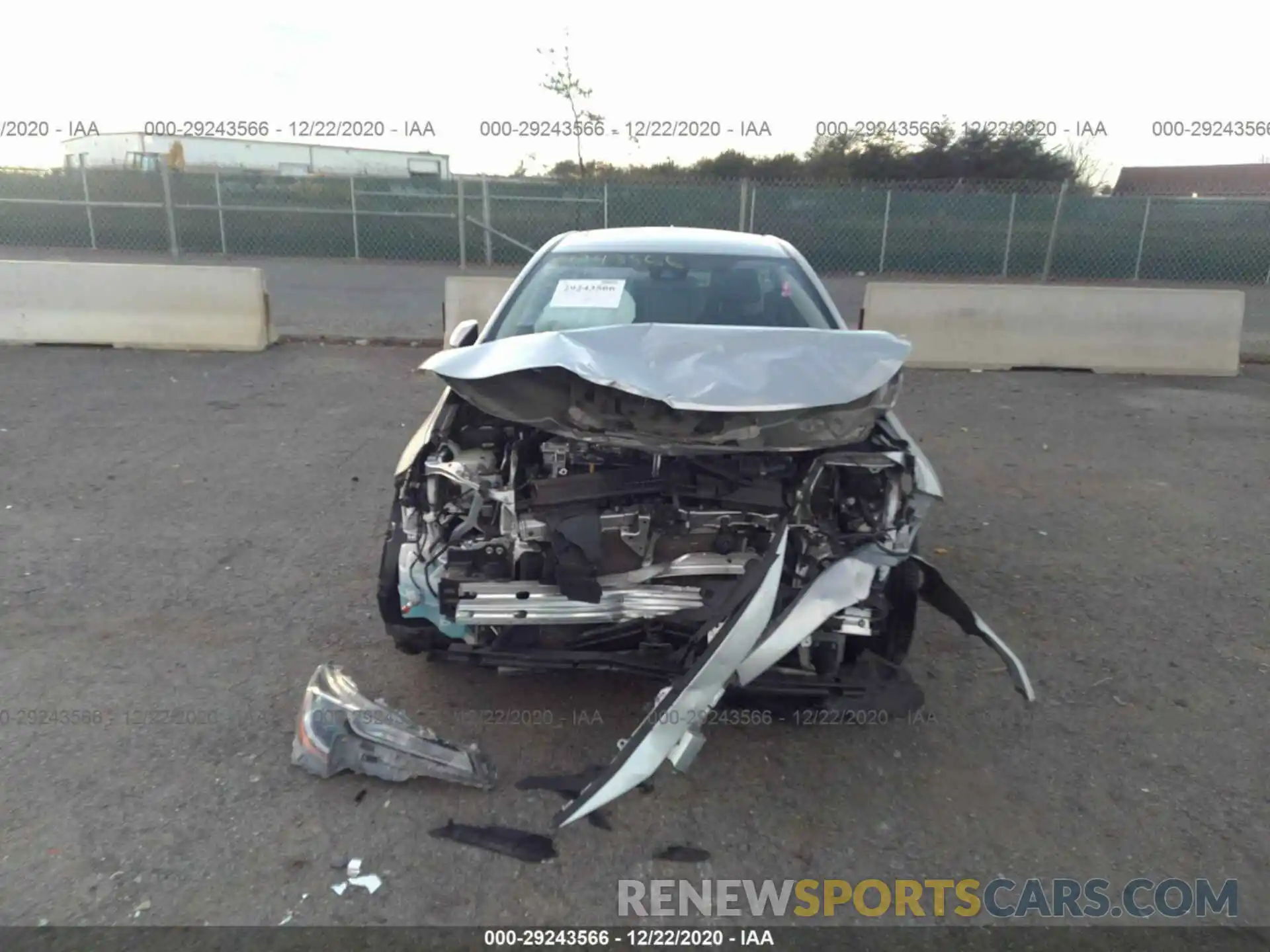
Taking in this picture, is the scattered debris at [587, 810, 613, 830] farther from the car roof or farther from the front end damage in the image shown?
the car roof

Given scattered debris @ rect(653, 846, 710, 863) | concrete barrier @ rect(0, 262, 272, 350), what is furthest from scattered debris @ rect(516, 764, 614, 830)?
concrete barrier @ rect(0, 262, 272, 350)

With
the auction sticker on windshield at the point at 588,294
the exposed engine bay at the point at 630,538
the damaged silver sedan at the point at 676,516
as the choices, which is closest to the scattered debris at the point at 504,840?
the damaged silver sedan at the point at 676,516

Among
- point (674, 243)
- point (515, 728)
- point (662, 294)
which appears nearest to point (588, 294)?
point (662, 294)

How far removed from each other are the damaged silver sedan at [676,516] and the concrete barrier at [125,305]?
300 inches

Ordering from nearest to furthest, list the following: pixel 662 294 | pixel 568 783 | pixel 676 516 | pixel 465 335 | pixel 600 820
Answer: pixel 600 820, pixel 568 783, pixel 676 516, pixel 662 294, pixel 465 335

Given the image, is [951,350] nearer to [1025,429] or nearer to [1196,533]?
[1025,429]

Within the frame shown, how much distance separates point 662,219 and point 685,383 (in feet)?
52.0

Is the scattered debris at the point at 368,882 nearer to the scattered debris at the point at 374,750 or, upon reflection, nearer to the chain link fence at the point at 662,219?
the scattered debris at the point at 374,750

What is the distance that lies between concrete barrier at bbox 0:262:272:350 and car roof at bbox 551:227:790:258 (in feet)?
20.3

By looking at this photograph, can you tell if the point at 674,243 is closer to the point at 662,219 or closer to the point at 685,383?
the point at 685,383

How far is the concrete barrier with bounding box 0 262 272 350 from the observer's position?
974cm

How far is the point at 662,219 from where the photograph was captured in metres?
18.0

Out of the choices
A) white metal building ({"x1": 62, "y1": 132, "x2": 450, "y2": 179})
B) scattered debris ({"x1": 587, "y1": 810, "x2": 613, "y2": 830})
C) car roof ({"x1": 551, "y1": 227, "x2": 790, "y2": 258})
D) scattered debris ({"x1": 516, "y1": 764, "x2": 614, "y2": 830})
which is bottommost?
scattered debris ({"x1": 587, "y1": 810, "x2": 613, "y2": 830})

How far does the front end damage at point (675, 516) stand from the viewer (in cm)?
297
